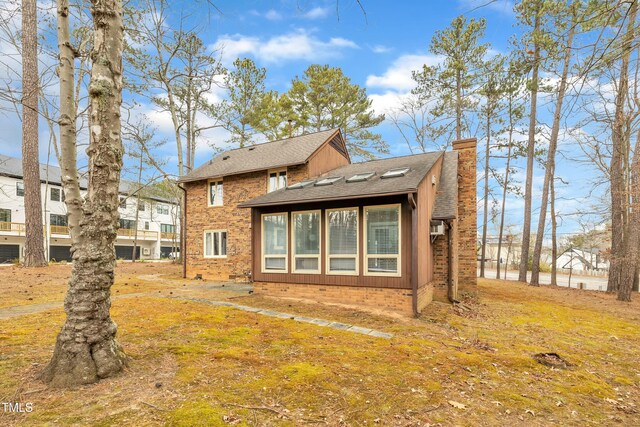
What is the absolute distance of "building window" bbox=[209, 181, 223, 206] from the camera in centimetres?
1434

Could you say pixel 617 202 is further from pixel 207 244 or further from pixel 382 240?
pixel 207 244

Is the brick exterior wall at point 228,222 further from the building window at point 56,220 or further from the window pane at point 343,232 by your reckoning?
the building window at point 56,220

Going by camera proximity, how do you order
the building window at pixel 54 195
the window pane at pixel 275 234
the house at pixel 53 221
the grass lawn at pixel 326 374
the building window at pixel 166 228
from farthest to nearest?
the building window at pixel 166 228 → the building window at pixel 54 195 → the house at pixel 53 221 → the window pane at pixel 275 234 → the grass lawn at pixel 326 374

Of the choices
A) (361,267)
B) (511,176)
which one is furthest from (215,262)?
(511,176)

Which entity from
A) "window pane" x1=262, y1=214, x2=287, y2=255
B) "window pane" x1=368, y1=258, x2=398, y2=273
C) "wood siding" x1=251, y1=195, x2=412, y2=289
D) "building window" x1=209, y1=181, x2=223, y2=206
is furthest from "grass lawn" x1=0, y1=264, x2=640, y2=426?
"building window" x1=209, y1=181, x2=223, y2=206

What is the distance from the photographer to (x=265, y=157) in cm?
1444

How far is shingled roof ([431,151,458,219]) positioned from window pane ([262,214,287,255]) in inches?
183

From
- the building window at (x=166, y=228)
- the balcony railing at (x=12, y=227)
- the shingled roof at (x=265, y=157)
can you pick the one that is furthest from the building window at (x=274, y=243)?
the building window at (x=166, y=228)

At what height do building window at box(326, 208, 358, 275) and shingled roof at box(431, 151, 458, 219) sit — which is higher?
shingled roof at box(431, 151, 458, 219)

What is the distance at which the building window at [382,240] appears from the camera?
7.84 metres

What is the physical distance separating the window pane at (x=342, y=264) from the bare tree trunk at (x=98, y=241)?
18.7 ft

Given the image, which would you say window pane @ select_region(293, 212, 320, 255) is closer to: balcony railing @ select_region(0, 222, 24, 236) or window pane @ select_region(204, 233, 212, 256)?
Result: window pane @ select_region(204, 233, 212, 256)

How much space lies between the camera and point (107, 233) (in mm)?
3518

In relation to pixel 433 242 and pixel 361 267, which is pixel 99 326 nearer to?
pixel 361 267
